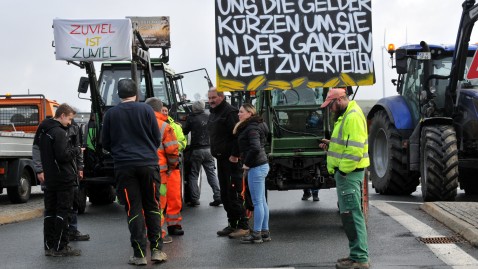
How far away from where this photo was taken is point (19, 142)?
16719mm

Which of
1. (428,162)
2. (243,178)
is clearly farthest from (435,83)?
(243,178)

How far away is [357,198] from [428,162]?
5.35 meters

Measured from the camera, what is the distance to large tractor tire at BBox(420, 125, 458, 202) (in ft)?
43.1

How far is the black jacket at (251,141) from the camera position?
1011 cm

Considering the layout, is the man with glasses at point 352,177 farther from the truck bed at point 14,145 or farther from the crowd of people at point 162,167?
the truck bed at point 14,145

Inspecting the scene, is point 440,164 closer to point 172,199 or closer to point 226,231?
point 226,231

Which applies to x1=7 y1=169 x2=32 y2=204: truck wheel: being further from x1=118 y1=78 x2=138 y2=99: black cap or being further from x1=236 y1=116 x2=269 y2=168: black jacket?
x1=118 y1=78 x2=138 y2=99: black cap

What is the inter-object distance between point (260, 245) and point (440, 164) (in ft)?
14.3

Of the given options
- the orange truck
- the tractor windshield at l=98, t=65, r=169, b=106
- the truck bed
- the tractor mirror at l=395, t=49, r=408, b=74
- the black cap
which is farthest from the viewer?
the orange truck

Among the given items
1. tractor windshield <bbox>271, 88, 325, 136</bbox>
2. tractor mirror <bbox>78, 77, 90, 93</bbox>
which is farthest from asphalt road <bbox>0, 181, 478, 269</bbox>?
tractor mirror <bbox>78, 77, 90, 93</bbox>

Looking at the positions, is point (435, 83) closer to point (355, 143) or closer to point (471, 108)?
point (471, 108)

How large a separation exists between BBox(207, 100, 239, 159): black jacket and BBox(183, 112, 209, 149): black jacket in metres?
3.82

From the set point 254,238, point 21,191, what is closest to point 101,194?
point 21,191

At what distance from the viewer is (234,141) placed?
421 inches
